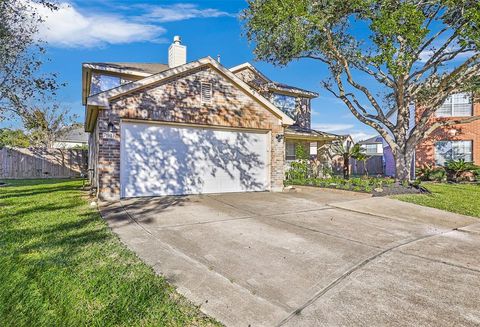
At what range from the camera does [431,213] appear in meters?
7.59

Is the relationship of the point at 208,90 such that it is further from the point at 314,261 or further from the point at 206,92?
the point at 314,261

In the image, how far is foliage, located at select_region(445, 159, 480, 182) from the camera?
674 inches

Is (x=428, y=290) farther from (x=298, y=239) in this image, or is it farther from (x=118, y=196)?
(x=118, y=196)

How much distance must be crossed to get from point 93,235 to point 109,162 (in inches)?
153

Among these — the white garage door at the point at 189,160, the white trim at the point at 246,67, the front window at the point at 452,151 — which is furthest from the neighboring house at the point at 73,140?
the front window at the point at 452,151

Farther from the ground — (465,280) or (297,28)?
(297,28)

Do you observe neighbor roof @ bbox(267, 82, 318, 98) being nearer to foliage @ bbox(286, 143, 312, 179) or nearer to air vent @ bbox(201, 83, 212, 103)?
foliage @ bbox(286, 143, 312, 179)


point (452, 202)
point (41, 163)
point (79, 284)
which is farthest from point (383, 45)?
point (41, 163)

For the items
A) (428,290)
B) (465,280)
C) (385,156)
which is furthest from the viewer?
(385,156)

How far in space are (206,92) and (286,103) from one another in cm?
947

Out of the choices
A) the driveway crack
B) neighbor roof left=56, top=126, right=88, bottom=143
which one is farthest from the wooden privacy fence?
neighbor roof left=56, top=126, right=88, bottom=143

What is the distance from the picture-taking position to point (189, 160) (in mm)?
9820

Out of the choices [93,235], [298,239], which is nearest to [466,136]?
[298,239]

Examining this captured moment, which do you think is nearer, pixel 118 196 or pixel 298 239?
pixel 298 239
